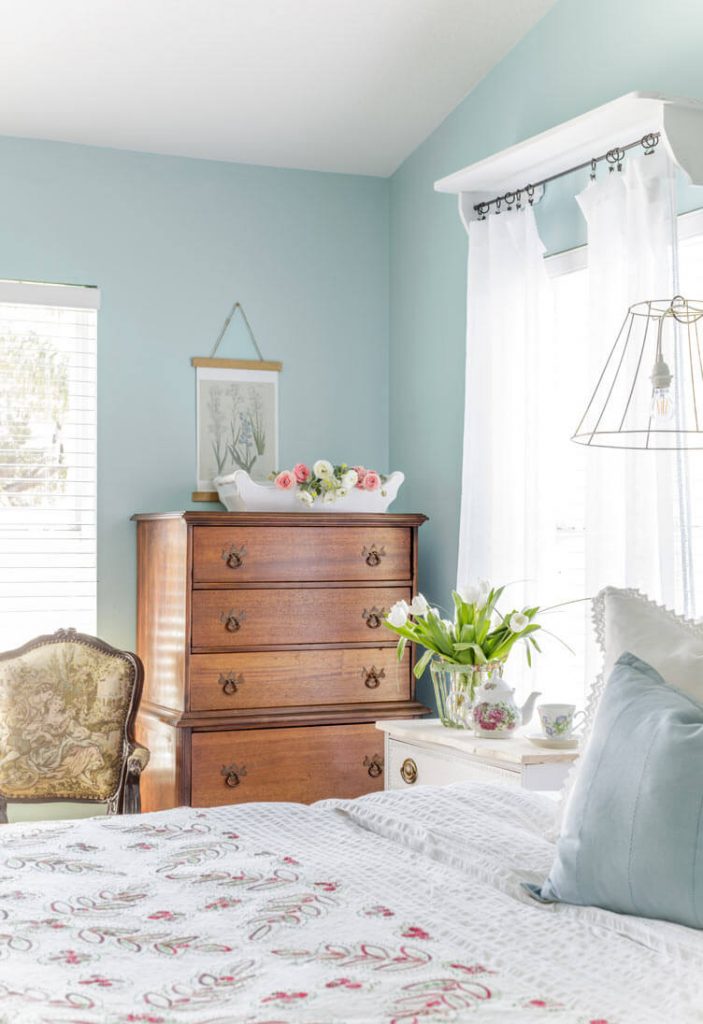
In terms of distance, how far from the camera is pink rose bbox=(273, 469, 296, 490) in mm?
3750

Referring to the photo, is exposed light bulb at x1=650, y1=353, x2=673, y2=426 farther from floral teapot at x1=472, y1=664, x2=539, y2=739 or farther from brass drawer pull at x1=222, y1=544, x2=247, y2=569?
brass drawer pull at x1=222, y1=544, x2=247, y2=569

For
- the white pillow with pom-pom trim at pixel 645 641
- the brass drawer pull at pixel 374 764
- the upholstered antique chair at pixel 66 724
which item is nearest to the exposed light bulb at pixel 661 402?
the white pillow with pom-pom trim at pixel 645 641

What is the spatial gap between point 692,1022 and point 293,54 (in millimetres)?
3216

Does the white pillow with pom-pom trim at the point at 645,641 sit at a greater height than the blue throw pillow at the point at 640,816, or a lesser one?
greater

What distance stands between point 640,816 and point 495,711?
147 cm

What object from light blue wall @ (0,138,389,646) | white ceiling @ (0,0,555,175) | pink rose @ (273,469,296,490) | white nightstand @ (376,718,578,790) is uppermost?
white ceiling @ (0,0,555,175)

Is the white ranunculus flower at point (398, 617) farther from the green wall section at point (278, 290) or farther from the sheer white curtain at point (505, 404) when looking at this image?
the green wall section at point (278, 290)

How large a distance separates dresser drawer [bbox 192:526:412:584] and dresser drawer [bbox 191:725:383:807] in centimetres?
49

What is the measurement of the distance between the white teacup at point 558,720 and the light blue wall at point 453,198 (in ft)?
3.19

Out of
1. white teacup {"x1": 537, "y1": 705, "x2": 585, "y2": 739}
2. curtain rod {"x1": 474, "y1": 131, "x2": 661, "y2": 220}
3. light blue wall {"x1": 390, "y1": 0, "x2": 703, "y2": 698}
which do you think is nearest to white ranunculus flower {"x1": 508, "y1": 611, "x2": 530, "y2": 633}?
white teacup {"x1": 537, "y1": 705, "x2": 585, "y2": 739}

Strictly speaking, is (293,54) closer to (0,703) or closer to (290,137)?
(290,137)

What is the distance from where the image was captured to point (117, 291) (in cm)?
409

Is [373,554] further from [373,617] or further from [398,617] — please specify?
[398,617]

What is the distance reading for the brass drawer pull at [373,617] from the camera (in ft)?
12.4
